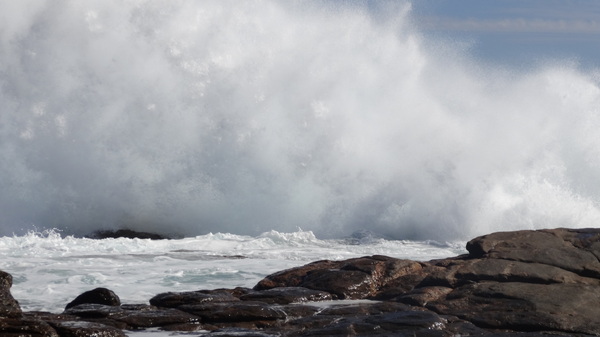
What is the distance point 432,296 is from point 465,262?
45.4 inches

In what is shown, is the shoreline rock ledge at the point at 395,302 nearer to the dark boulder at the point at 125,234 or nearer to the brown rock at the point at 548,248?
the brown rock at the point at 548,248

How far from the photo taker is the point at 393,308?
33.9 ft

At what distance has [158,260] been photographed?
1662cm

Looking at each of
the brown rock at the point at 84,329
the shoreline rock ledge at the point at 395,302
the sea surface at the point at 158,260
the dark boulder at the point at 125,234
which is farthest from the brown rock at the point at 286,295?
the dark boulder at the point at 125,234

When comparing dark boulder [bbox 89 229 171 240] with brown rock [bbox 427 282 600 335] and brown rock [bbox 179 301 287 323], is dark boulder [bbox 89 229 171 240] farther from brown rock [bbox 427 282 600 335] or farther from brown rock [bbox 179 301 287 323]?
brown rock [bbox 427 282 600 335]

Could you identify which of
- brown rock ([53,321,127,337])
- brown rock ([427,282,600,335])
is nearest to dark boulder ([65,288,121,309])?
brown rock ([53,321,127,337])

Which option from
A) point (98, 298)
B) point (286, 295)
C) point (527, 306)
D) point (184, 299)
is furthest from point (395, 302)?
point (98, 298)

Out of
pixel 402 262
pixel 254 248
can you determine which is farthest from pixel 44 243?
pixel 402 262

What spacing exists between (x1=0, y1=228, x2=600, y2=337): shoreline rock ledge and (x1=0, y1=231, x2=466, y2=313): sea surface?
76.4 inches

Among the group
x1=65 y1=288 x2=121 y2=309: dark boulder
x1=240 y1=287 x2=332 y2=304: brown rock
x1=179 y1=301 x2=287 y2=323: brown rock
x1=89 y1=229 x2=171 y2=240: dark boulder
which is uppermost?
x1=89 y1=229 x2=171 y2=240: dark boulder

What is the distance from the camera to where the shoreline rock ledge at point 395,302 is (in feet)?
30.0

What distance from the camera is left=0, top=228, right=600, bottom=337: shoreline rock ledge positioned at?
9.13 meters

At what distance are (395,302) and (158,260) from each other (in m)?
6.93

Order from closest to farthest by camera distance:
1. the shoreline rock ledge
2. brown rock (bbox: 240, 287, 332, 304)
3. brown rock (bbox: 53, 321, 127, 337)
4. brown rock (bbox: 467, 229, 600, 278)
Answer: brown rock (bbox: 53, 321, 127, 337), the shoreline rock ledge, brown rock (bbox: 240, 287, 332, 304), brown rock (bbox: 467, 229, 600, 278)
